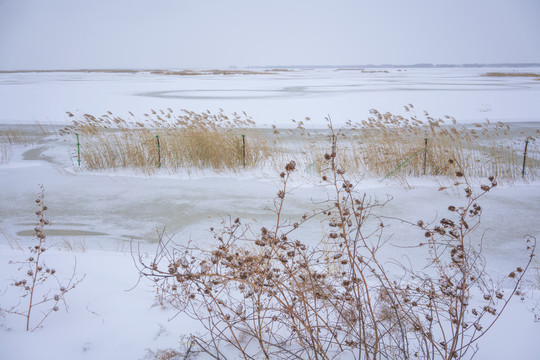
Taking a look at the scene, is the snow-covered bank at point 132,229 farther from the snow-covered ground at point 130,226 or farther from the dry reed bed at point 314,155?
the dry reed bed at point 314,155

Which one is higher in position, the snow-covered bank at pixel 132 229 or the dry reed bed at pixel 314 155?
the dry reed bed at pixel 314 155

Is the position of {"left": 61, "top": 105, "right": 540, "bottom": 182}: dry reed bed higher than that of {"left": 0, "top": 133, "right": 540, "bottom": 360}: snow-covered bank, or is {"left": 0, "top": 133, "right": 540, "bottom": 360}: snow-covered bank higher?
{"left": 61, "top": 105, "right": 540, "bottom": 182}: dry reed bed

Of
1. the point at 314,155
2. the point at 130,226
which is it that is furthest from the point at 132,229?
the point at 314,155

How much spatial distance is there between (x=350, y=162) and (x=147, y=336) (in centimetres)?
638

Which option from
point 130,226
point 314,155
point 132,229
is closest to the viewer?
point 132,229

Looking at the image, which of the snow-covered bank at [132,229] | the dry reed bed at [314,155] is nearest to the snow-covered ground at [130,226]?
the snow-covered bank at [132,229]

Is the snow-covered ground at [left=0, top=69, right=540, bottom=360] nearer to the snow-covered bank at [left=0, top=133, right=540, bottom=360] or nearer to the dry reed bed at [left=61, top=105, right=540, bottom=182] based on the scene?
the snow-covered bank at [left=0, top=133, right=540, bottom=360]

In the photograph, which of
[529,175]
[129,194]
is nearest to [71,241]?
[129,194]

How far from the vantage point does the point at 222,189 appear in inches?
286

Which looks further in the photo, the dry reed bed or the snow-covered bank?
the dry reed bed

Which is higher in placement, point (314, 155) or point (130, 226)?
point (314, 155)

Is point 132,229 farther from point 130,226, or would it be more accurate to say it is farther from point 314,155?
point 314,155

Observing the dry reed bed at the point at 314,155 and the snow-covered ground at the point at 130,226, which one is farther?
the dry reed bed at the point at 314,155

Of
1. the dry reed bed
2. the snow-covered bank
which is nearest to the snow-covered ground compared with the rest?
the snow-covered bank
